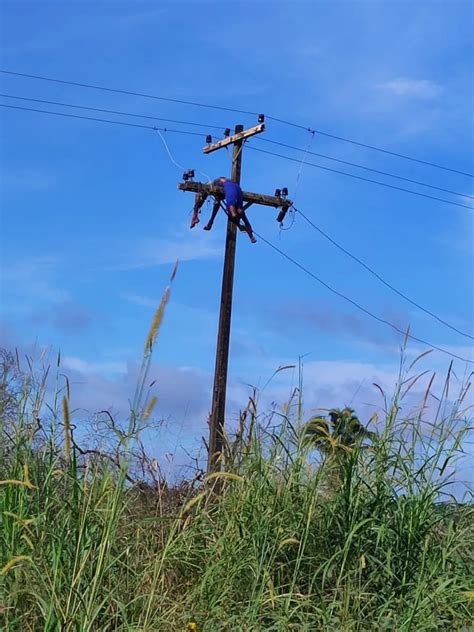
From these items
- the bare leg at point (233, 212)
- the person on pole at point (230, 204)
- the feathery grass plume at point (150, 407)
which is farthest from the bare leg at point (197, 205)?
the feathery grass plume at point (150, 407)

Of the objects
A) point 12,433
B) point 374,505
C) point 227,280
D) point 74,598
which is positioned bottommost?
point 74,598

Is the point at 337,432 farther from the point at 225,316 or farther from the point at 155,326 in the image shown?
the point at 225,316

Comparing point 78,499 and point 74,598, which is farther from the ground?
point 78,499

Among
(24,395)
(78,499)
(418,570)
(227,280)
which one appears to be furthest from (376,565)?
(227,280)

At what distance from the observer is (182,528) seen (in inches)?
206

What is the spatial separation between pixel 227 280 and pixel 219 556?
1038cm

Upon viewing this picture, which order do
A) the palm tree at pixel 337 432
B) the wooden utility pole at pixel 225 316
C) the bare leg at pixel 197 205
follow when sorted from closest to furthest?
the palm tree at pixel 337 432 → the wooden utility pole at pixel 225 316 → the bare leg at pixel 197 205

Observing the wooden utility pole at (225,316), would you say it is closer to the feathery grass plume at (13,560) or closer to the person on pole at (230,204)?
the person on pole at (230,204)

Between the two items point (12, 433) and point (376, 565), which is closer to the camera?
point (376, 565)

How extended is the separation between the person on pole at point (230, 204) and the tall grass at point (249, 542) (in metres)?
10.0

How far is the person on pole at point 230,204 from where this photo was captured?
15102 millimetres

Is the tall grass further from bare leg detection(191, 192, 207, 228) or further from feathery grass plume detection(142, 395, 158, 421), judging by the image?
bare leg detection(191, 192, 207, 228)

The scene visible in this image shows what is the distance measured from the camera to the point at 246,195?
1566 cm

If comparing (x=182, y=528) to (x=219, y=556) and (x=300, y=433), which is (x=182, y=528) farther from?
(x=300, y=433)
